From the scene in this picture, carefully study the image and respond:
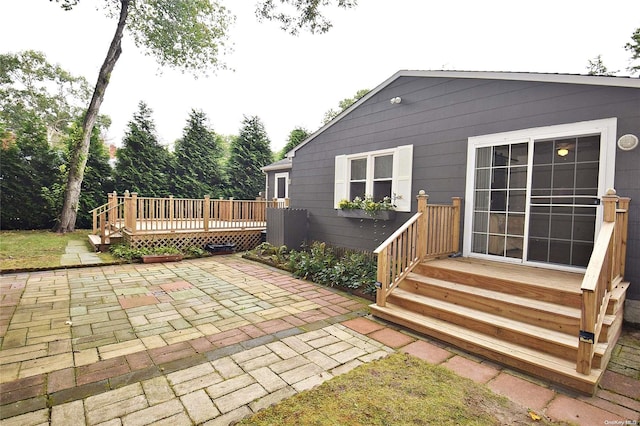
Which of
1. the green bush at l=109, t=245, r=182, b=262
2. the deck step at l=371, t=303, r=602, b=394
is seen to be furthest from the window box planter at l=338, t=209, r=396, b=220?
the green bush at l=109, t=245, r=182, b=262

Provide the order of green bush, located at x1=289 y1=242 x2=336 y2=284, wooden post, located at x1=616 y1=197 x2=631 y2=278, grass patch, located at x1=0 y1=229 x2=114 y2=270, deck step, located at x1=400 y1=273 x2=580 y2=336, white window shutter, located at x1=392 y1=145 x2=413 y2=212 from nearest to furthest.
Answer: deck step, located at x1=400 y1=273 x2=580 y2=336, wooden post, located at x1=616 y1=197 x2=631 y2=278, white window shutter, located at x1=392 y1=145 x2=413 y2=212, green bush, located at x1=289 y1=242 x2=336 y2=284, grass patch, located at x1=0 y1=229 x2=114 y2=270

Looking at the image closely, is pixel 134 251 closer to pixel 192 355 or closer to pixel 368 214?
A: pixel 192 355

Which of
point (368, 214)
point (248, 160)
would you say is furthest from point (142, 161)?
point (368, 214)

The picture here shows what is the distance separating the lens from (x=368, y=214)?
5.71 m

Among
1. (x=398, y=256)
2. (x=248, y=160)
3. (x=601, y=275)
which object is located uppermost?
(x=248, y=160)

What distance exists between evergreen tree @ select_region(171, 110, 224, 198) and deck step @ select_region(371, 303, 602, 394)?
12010 mm

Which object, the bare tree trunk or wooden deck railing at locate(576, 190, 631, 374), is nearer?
wooden deck railing at locate(576, 190, 631, 374)

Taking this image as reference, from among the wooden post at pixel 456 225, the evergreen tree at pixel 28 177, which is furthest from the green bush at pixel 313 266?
the evergreen tree at pixel 28 177

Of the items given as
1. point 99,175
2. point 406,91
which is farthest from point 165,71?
point 406,91

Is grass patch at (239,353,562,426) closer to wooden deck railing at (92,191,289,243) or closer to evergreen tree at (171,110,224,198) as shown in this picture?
wooden deck railing at (92,191,289,243)

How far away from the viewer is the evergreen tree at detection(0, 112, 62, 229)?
31.7 ft

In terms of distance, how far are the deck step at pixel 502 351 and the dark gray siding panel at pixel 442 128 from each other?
1.76m

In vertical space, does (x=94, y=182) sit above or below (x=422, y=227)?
above

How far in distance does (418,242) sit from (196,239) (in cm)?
585
